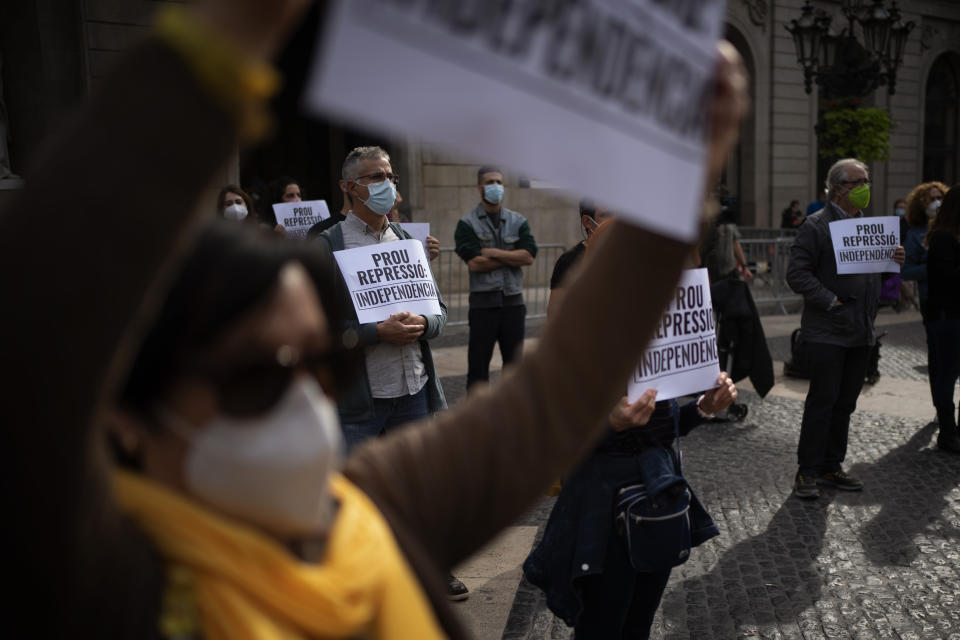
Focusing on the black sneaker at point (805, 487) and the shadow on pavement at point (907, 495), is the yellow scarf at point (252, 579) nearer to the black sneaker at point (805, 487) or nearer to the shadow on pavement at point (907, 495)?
the shadow on pavement at point (907, 495)

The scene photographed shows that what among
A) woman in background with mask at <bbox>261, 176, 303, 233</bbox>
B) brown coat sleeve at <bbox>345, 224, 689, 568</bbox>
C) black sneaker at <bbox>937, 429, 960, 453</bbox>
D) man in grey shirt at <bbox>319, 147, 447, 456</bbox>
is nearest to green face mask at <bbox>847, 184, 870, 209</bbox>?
black sneaker at <bbox>937, 429, 960, 453</bbox>

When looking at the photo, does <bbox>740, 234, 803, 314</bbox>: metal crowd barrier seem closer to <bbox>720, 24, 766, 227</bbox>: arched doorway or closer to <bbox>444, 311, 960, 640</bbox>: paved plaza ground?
<bbox>444, 311, 960, 640</bbox>: paved plaza ground

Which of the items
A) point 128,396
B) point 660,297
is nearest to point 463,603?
point 660,297

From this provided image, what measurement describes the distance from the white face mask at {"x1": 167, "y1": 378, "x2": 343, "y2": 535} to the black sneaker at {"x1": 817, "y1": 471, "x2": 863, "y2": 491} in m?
5.31

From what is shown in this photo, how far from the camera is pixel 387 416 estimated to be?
4.03 m

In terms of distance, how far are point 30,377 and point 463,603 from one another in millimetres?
3594

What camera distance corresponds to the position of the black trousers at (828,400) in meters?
5.65

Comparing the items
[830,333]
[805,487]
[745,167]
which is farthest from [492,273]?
[745,167]

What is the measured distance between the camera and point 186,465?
103 cm

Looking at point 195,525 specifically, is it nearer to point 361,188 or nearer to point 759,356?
point 361,188

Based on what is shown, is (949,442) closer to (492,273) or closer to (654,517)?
(492,273)

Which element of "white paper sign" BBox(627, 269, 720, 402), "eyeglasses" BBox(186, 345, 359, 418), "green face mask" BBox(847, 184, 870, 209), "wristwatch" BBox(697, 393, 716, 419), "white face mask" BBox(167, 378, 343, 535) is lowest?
"wristwatch" BBox(697, 393, 716, 419)

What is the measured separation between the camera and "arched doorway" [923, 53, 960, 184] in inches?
1089

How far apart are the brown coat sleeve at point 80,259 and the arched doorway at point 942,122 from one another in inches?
1184
